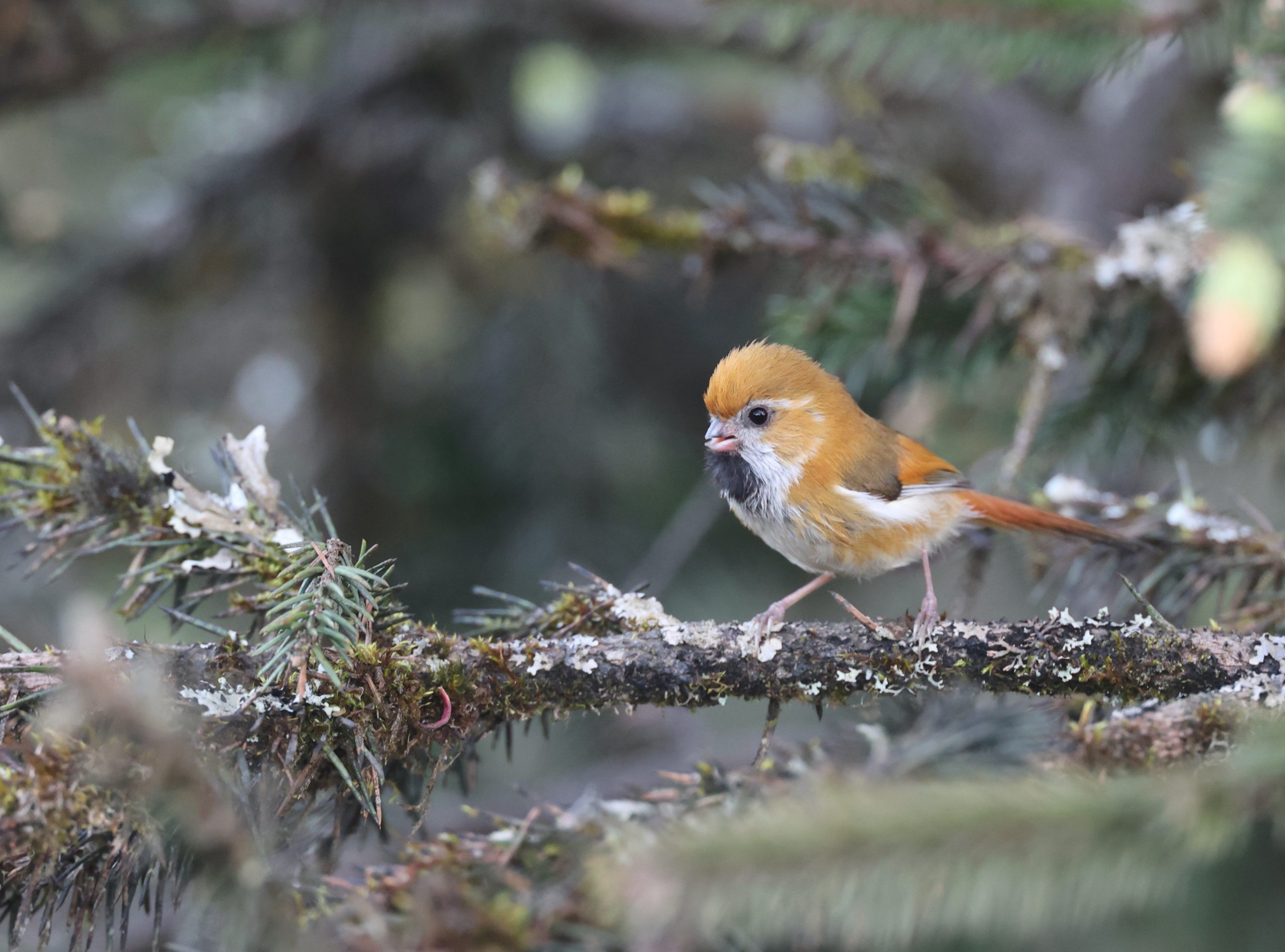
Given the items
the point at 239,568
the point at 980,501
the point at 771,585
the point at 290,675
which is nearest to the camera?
the point at 290,675

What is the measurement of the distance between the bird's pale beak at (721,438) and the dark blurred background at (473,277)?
0.57 meters

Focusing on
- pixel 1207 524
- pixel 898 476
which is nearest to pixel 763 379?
pixel 898 476

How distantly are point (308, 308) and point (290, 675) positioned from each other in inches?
118

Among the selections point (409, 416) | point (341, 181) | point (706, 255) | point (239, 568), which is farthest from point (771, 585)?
point (239, 568)

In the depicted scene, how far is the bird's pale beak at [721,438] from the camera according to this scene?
2.59 m

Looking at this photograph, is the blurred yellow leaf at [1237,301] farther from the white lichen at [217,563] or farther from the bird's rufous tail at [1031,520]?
the white lichen at [217,563]

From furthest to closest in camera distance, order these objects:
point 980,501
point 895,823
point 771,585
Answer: point 771,585 → point 980,501 → point 895,823

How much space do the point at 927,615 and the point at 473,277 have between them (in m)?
2.91

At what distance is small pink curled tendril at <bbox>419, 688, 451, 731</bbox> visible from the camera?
1346mm

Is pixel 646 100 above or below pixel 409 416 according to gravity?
above

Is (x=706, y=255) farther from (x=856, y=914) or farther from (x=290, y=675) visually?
(x=856, y=914)

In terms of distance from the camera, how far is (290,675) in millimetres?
1273

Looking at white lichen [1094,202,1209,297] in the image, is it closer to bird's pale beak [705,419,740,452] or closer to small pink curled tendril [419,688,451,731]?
bird's pale beak [705,419,740,452]

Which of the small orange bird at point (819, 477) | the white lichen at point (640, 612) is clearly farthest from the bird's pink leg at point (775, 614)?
the white lichen at point (640, 612)
